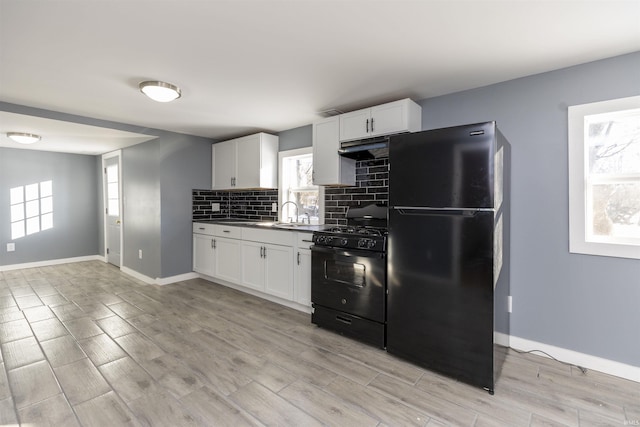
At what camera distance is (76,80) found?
2.56m

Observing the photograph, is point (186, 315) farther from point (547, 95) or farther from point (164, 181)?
point (547, 95)

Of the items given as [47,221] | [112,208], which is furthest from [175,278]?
[47,221]

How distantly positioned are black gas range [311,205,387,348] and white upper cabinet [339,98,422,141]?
0.97 meters

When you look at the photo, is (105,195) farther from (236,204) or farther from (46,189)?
(236,204)

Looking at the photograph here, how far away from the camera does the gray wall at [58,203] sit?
5086 mm

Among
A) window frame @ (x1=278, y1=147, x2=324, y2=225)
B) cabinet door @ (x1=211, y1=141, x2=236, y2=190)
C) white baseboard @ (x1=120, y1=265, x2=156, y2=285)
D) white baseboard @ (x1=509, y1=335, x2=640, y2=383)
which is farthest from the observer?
cabinet door @ (x1=211, y1=141, x2=236, y2=190)

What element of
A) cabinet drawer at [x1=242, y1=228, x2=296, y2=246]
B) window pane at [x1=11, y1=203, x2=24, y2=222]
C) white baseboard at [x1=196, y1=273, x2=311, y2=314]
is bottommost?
white baseboard at [x1=196, y1=273, x2=311, y2=314]

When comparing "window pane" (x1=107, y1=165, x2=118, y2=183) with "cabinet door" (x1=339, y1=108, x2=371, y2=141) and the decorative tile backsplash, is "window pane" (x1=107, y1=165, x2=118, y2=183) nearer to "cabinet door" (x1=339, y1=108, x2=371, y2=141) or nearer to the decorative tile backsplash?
the decorative tile backsplash

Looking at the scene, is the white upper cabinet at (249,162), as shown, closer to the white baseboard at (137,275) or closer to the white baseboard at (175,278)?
the white baseboard at (175,278)

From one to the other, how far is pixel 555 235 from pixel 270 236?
2696 millimetres

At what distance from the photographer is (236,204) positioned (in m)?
5.20

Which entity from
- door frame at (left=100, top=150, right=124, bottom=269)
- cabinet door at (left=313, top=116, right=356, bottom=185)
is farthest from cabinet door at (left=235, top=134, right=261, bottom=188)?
door frame at (left=100, top=150, right=124, bottom=269)

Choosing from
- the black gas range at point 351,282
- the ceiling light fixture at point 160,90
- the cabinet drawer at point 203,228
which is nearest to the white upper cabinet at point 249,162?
the cabinet drawer at point 203,228

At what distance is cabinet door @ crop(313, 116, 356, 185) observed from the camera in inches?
129
